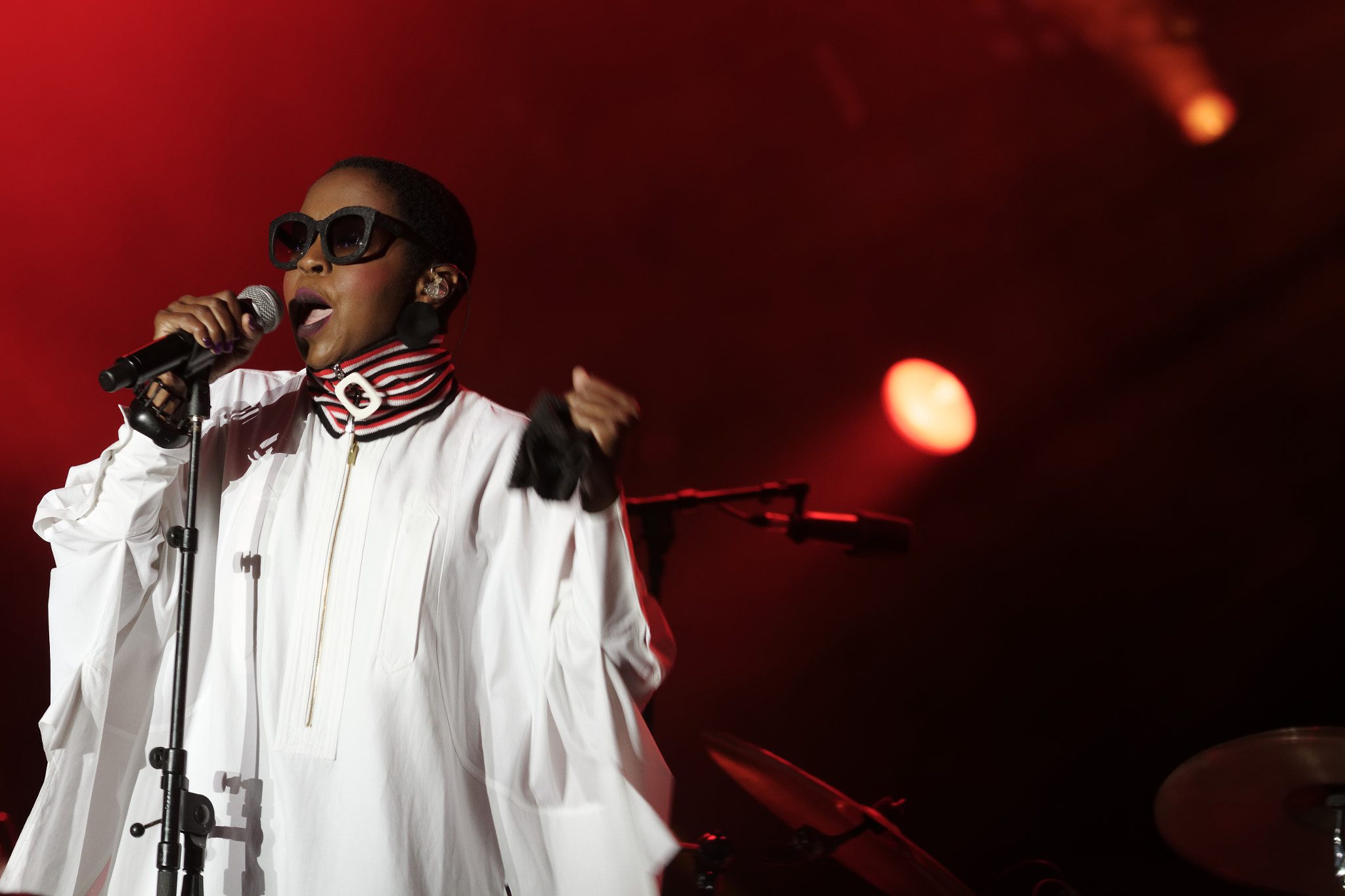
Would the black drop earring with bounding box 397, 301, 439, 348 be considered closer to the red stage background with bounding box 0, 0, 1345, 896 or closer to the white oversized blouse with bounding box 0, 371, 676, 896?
the white oversized blouse with bounding box 0, 371, 676, 896

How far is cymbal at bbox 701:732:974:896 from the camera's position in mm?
2090

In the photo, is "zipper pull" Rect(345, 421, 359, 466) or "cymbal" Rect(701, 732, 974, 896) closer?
"zipper pull" Rect(345, 421, 359, 466)

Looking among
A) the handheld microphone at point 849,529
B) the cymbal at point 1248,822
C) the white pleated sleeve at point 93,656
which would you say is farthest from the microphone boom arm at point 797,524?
the white pleated sleeve at point 93,656

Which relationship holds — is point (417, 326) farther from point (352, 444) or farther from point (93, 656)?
point (93, 656)

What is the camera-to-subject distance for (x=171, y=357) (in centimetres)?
135

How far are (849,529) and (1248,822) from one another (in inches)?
49.0

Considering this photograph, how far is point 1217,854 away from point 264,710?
2.25 meters

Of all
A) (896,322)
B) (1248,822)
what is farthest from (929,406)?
(1248,822)

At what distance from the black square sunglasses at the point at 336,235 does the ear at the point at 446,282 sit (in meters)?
0.10

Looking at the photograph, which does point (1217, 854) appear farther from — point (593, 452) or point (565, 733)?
point (593, 452)

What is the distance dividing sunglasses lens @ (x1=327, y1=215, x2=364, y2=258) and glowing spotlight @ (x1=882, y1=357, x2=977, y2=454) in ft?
7.70

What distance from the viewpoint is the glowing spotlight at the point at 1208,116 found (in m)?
3.33

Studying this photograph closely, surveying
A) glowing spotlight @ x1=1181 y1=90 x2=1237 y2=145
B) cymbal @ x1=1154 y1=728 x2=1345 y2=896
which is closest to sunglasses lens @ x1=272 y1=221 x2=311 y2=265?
cymbal @ x1=1154 y1=728 x2=1345 y2=896

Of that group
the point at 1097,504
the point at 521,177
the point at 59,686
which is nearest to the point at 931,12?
the point at 521,177
